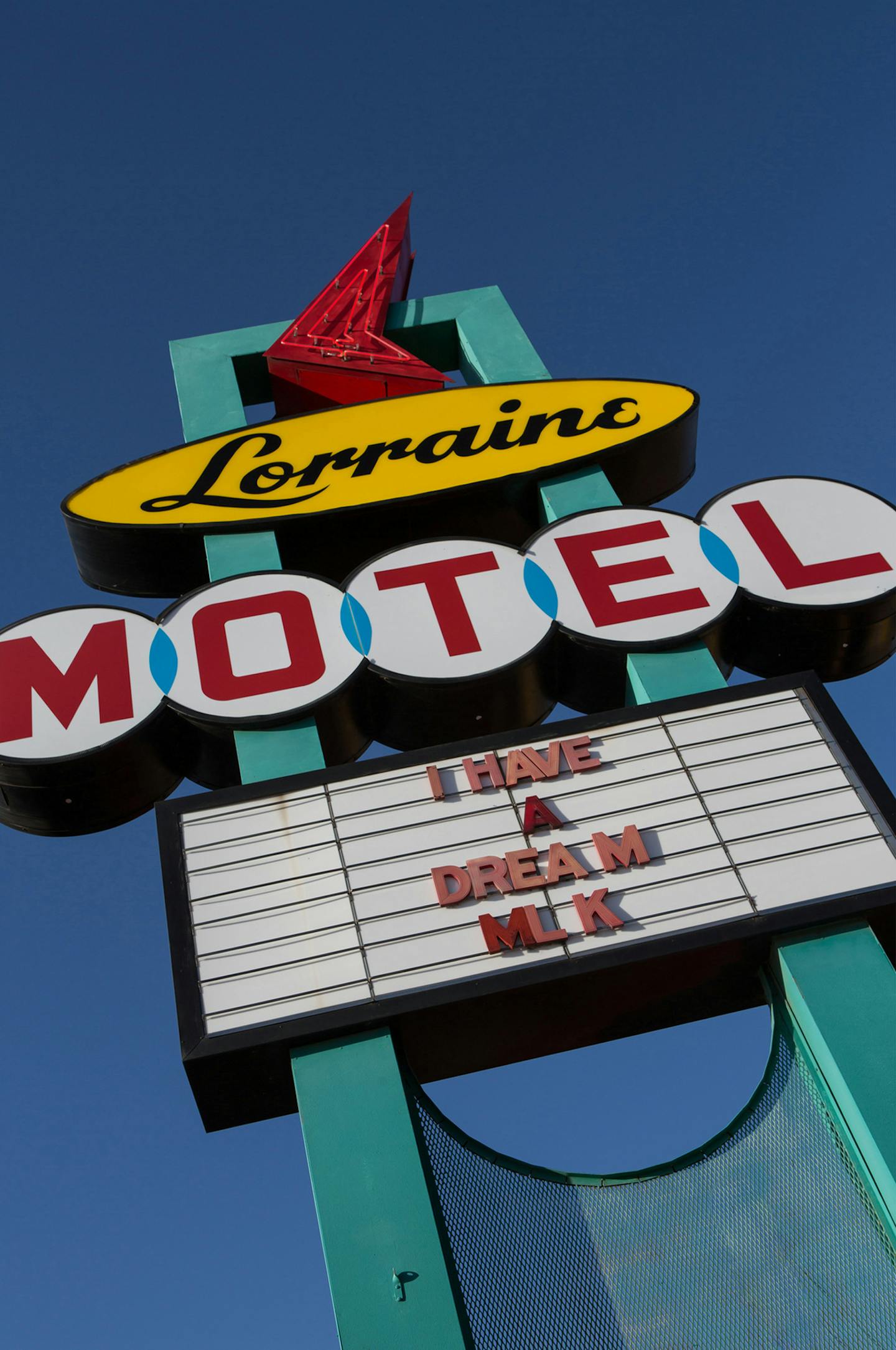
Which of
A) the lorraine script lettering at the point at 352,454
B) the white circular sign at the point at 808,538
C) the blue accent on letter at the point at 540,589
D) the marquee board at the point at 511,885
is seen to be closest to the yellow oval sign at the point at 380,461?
the lorraine script lettering at the point at 352,454

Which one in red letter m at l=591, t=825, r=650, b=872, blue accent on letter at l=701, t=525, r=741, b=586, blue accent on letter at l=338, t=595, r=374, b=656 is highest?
blue accent on letter at l=701, t=525, r=741, b=586

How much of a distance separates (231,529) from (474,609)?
8.29 ft

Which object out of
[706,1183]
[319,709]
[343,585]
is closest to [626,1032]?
[706,1183]

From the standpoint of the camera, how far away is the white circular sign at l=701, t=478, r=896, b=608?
9.74 m

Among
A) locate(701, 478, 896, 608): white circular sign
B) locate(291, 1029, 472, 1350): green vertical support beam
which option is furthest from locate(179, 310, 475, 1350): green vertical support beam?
locate(701, 478, 896, 608): white circular sign

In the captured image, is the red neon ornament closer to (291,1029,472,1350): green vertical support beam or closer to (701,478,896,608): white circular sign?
(701,478,896,608): white circular sign

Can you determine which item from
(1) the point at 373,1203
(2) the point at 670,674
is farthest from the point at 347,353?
(1) the point at 373,1203

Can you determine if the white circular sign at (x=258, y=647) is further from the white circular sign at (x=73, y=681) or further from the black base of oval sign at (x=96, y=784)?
the black base of oval sign at (x=96, y=784)

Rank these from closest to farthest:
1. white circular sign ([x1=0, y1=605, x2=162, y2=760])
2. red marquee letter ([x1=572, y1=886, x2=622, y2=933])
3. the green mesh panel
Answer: the green mesh panel
red marquee letter ([x1=572, y1=886, x2=622, y2=933])
white circular sign ([x1=0, y1=605, x2=162, y2=760])

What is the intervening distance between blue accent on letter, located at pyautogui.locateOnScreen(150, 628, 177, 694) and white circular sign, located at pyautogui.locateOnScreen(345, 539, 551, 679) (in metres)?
1.38

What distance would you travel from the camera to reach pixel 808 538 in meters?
10.2

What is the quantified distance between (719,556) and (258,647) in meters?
3.57

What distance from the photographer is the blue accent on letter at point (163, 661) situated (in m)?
9.20

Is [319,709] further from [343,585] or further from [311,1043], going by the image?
[311,1043]
